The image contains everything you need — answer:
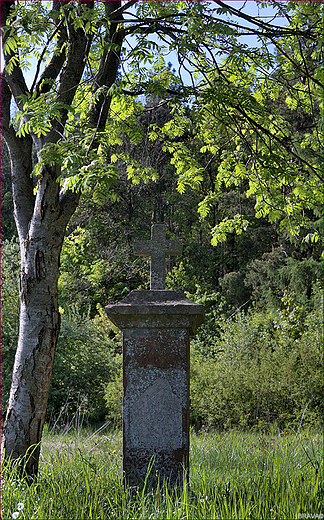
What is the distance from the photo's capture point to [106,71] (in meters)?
4.06

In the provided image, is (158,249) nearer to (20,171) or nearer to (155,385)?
(155,385)

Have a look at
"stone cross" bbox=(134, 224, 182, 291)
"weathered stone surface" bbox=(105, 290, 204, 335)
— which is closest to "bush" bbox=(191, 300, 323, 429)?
"stone cross" bbox=(134, 224, 182, 291)

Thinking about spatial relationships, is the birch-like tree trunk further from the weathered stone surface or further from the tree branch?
the weathered stone surface

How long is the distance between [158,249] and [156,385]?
1.03 metres

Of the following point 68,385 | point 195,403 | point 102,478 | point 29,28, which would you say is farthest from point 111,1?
point 68,385

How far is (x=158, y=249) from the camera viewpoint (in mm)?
3428

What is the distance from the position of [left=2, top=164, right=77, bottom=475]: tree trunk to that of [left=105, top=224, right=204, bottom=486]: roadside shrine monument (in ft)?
3.01

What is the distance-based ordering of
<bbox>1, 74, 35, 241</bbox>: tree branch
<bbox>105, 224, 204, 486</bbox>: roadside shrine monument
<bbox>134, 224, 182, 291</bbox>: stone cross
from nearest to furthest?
<bbox>105, 224, 204, 486</bbox>: roadside shrine monument < <bbox>134, 224, 182, 291</bbox>: stone cross < <bbox>1, 74, 35, 241</bbox>: tree branch

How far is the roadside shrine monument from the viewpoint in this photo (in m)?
2.93

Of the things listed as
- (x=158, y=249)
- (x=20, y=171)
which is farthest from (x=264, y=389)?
(x=20, y=171)

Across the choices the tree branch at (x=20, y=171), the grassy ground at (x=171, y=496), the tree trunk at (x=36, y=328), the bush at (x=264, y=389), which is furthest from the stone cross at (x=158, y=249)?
the bush at (x=264, y=389)

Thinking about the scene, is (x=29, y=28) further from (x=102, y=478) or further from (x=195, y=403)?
(x=195, y=403)

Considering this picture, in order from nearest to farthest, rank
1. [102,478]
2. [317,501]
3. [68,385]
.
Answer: [317,501], [102,478], [68,385]

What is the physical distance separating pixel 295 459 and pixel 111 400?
554 cm
